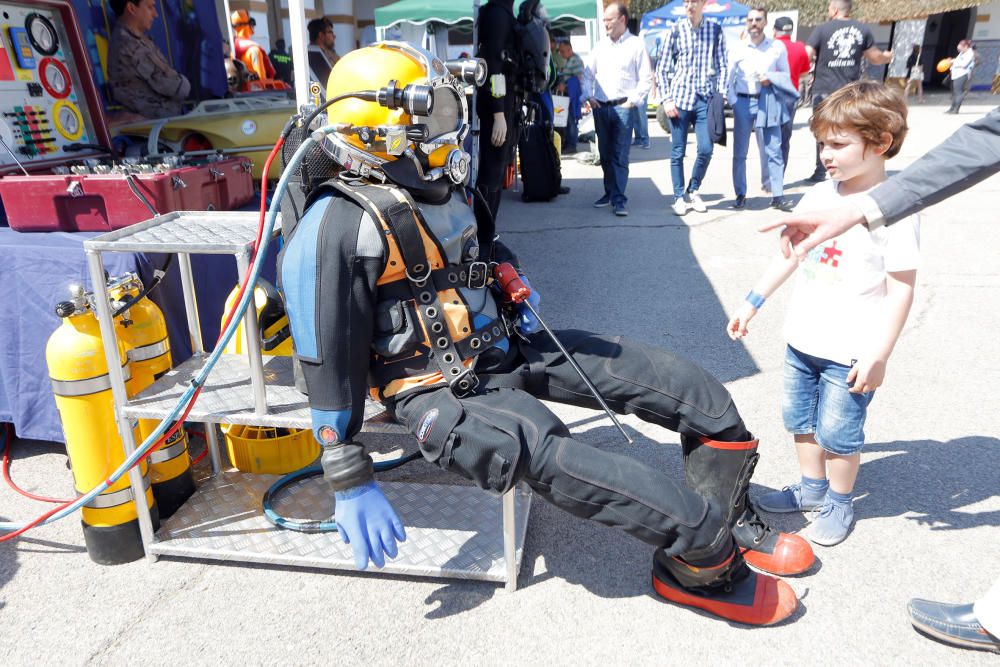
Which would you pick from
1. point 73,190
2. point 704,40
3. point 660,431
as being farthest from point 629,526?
point 704,40

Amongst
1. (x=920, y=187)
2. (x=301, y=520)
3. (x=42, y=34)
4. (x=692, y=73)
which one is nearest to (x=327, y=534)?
(x=301, y=520)

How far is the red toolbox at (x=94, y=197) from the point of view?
291 cm

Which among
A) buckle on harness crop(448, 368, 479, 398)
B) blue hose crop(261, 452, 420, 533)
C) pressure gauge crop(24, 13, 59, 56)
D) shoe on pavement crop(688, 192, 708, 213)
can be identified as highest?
pressure gauge crop(24, 13, 59, 56)

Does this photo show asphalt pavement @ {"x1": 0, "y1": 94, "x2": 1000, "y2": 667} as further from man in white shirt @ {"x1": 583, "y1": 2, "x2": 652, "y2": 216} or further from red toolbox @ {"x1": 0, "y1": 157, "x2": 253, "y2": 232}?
man in white shirt @ {"x1": 583, "y1": 2, "x2": 652, "y2": 216}

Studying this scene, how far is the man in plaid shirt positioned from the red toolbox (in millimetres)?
5081

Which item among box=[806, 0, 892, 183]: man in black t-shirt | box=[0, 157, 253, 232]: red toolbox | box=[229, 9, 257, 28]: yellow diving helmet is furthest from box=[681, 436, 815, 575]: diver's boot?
box=[229, 9, 257, 28]: yellow diving helmet

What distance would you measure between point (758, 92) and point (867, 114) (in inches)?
207

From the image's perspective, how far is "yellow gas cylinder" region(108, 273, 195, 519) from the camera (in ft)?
8.36

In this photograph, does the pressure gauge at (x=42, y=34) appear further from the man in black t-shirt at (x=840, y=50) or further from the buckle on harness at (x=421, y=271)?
the man in black t-shirt at (x=840, y=50)

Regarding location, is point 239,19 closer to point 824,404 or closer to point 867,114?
point 867,114

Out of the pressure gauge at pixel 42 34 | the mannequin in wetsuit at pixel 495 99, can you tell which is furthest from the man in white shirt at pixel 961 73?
the pressure gauge at pixel 42 34

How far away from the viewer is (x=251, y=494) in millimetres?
2795

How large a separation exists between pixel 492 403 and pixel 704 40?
5860 mm

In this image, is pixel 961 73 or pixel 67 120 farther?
pixel 961 73
